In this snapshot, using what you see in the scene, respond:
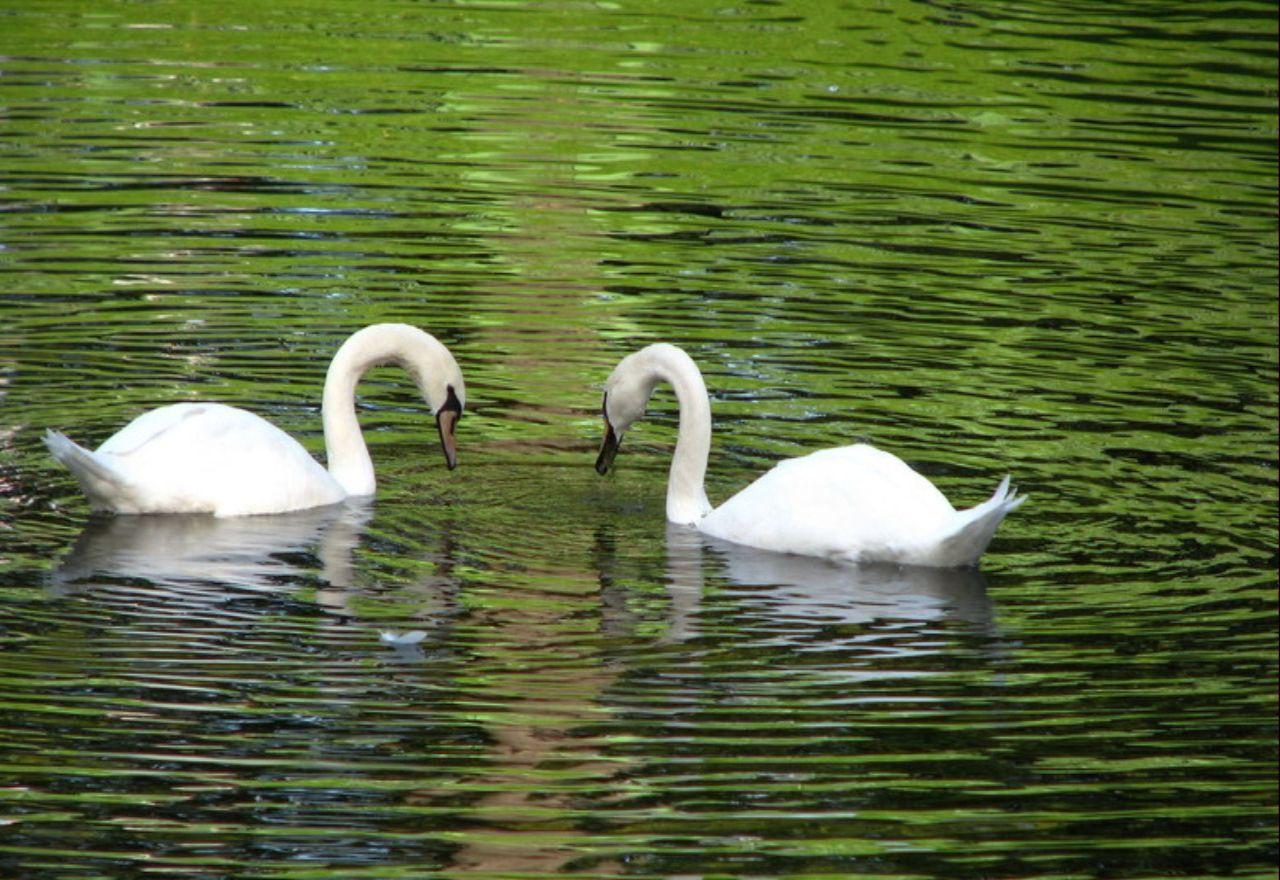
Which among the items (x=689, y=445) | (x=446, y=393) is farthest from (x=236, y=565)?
(x=689, y=445)

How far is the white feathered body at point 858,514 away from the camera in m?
9.88

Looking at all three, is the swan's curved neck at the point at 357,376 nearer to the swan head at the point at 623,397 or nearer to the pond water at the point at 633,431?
the pond water at the point at 633,431

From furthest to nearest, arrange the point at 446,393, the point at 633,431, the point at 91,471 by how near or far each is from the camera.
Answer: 1. the point at 633,431
2. the point at 446,393
3. the point at 91,471

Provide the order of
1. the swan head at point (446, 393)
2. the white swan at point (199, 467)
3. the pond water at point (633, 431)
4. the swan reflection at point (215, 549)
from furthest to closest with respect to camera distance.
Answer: the swan head at point (446, 393), the white swan at point (199, 467), the swan reflection at point (215, 549), the pond water at point (633, 431)

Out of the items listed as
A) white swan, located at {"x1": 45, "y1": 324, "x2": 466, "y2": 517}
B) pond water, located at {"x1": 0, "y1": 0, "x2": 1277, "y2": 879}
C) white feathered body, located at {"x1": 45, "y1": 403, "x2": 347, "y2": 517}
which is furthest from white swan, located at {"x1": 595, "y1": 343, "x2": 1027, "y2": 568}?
white feathered body, located at {"x1": 45, "y1": 403, "x2": 347, "y2": 517}

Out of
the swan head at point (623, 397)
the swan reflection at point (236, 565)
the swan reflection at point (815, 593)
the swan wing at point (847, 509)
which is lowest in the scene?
the swan reflection at point (815, 593)

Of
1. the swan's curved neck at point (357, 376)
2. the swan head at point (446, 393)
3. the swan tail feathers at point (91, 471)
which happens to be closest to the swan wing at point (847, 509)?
the swan head at point (446, 393)

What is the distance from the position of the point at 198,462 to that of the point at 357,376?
1341 millimetres

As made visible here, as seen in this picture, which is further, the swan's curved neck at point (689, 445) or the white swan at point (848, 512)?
the swan's curved neck at point (689, 445)

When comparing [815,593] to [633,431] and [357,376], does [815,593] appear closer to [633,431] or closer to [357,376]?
[357,376]

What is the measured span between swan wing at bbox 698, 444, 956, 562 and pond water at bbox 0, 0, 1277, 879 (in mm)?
153

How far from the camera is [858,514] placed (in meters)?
10.0

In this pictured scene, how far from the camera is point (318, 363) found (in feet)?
43.7

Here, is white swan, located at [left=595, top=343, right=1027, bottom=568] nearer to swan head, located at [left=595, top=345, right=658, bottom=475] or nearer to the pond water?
the pond water
